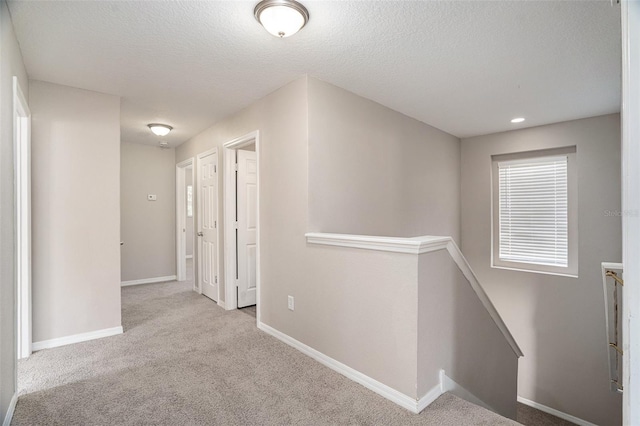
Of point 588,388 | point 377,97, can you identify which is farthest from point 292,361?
point 588,388

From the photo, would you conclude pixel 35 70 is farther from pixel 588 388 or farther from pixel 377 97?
pixel 588 388

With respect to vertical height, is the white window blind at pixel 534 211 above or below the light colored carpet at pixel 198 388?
above

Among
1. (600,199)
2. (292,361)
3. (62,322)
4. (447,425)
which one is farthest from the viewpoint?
(600,199)

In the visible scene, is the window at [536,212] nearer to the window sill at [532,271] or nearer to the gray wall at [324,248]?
the window sill at [532,271]

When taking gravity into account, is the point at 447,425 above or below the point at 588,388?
above

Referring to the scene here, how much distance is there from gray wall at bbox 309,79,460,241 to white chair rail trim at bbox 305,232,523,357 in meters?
0.34

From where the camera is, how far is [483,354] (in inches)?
110

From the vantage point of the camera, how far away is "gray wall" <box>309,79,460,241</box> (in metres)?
2.95

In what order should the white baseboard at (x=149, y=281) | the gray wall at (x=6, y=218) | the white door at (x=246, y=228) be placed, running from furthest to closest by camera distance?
the white baseboard at (x=149, y=281), the white door at (x=246, y=228), the gray wall at (x=6, y=218)

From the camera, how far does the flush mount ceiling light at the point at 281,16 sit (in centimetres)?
183

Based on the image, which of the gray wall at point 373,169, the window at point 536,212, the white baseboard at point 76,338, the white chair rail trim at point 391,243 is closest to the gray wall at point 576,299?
the window at point 536,212

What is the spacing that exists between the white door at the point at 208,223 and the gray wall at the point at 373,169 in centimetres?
192

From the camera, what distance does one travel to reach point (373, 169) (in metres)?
3.51

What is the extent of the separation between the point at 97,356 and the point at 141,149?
3838mm
